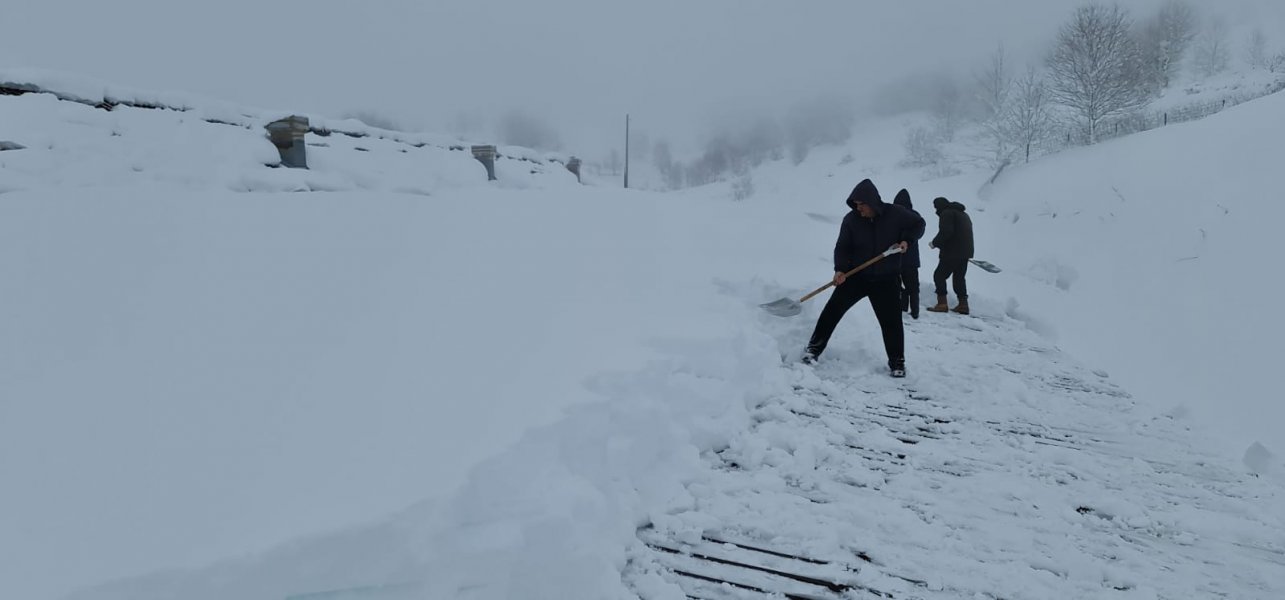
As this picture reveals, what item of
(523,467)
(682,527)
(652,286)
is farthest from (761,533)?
(652,286)

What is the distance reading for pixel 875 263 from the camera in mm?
4598

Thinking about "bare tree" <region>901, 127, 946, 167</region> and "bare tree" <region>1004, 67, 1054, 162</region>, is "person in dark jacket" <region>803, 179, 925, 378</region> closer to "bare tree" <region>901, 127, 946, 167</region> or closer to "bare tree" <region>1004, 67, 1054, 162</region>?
"bare tree" <region>1004, 67, 1054, 162</region>

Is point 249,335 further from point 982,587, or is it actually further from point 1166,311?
point 1166,311

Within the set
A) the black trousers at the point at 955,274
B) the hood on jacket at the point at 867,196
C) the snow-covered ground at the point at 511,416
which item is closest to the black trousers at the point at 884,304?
the snow-covered ground at the point at 511,416

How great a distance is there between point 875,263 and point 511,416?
3.11m

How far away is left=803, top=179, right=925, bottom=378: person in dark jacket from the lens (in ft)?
15.1

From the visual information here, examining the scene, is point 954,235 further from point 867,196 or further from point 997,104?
point 997,104

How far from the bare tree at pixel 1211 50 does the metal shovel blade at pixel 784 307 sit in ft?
210

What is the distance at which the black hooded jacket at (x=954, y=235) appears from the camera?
6.79 metres

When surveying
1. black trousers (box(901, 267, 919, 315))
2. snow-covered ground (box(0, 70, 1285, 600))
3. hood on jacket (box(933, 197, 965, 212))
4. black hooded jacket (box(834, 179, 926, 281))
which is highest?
hood on jacket (box(933, 197, 965, 212))

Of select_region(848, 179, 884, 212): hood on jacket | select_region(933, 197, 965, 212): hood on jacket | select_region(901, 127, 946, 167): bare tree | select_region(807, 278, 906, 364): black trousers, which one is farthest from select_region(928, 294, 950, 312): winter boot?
select_region(901, 127, 946, 167): bare tree

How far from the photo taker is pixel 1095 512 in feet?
9.31

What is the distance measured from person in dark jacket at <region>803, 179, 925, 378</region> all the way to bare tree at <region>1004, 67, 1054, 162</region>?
28688 millimetres

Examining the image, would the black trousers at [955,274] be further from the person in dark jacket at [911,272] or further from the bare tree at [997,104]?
the bare tree at [997,104]
